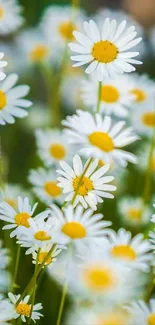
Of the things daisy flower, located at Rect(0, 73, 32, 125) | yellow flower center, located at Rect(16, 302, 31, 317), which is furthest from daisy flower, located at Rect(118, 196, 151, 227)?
yellow flower center, located at Rect(16, 302, 31, 317)

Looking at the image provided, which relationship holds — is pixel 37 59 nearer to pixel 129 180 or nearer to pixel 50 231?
pixel 129 180

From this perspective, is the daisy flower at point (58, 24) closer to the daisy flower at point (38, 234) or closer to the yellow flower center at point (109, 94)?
the yellow flower center at point (109, 94)

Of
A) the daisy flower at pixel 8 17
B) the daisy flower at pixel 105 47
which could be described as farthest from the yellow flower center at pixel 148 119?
the daisy flower at pixel 105 47

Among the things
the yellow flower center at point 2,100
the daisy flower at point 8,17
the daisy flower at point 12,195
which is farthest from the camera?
the daisy flower at point 8,17

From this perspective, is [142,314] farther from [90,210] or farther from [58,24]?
[58,24]

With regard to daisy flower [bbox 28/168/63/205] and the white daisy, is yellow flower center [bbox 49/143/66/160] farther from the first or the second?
the white daisy

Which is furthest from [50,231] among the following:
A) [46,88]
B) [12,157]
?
[46,88]
